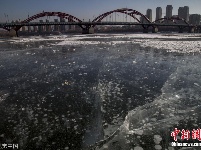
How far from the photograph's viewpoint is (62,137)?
15.2ft

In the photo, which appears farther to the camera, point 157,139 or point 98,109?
point 98,109

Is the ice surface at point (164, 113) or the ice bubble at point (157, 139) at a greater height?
the ice surface at point (164, 113)

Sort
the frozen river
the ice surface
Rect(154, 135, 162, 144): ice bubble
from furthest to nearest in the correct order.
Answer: the ice surface, the frozen river, Rect(154, 135, 162, 144): ice bubble

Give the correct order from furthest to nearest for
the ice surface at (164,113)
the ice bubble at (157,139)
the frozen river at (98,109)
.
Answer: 1. the ice surface at (164,113)
2. the frozen river at (98,109)
3. the ice bubble at (157,139)

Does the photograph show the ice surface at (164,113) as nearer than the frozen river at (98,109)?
No

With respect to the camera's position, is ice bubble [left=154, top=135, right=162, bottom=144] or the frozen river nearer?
ice bubble [left=154, top=135, right=162, bottom=144]

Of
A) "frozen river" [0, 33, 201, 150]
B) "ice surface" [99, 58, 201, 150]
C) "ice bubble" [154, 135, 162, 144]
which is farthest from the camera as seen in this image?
"ice surface" [99, 58, 201, 150]

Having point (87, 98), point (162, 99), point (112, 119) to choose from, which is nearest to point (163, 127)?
point (112, 119)

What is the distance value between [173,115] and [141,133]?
142 centimetres

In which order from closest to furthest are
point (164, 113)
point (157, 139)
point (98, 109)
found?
1. point (157, 139)
2. point (164, 113)
3. point (98, 109)

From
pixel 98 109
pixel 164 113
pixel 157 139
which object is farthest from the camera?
pixel 98 109

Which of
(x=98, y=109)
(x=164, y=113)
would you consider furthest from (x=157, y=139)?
(x=98, y=109)

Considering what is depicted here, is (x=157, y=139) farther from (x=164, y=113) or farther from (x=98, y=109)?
(x=98, y=109)

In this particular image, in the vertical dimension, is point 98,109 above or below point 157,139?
above
